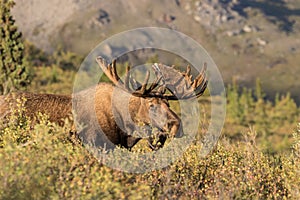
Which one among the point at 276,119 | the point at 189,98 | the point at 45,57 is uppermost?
the point at 189,98

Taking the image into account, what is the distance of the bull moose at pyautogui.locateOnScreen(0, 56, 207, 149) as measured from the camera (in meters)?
11.6

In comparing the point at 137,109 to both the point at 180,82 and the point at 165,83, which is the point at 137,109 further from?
the point at 180,82

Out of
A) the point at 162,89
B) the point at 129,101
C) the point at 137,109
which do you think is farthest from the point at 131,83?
the point at 162,89

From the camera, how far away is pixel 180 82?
12227mm

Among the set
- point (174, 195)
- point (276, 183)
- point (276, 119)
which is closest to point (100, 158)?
point (174, 195)

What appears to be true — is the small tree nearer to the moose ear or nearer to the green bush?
the moose ear

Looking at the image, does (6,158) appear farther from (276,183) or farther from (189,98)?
(189,98)

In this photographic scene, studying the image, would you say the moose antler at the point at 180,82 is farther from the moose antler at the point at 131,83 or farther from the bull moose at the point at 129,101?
the moose antler at the point at 131,83

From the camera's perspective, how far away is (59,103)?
38.9 feet

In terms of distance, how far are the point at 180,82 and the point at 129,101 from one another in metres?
1.22

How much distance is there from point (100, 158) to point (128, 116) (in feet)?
11.3

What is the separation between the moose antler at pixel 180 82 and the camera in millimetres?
12062

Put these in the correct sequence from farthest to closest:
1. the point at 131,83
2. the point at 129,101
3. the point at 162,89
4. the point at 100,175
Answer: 1. the point at 129,101
2. the point at 131,83
3. the point at 162,89
4. the point at 100,175

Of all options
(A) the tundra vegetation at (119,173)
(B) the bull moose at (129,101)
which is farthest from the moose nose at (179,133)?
(A) the tundra vegetation at (119,173)
